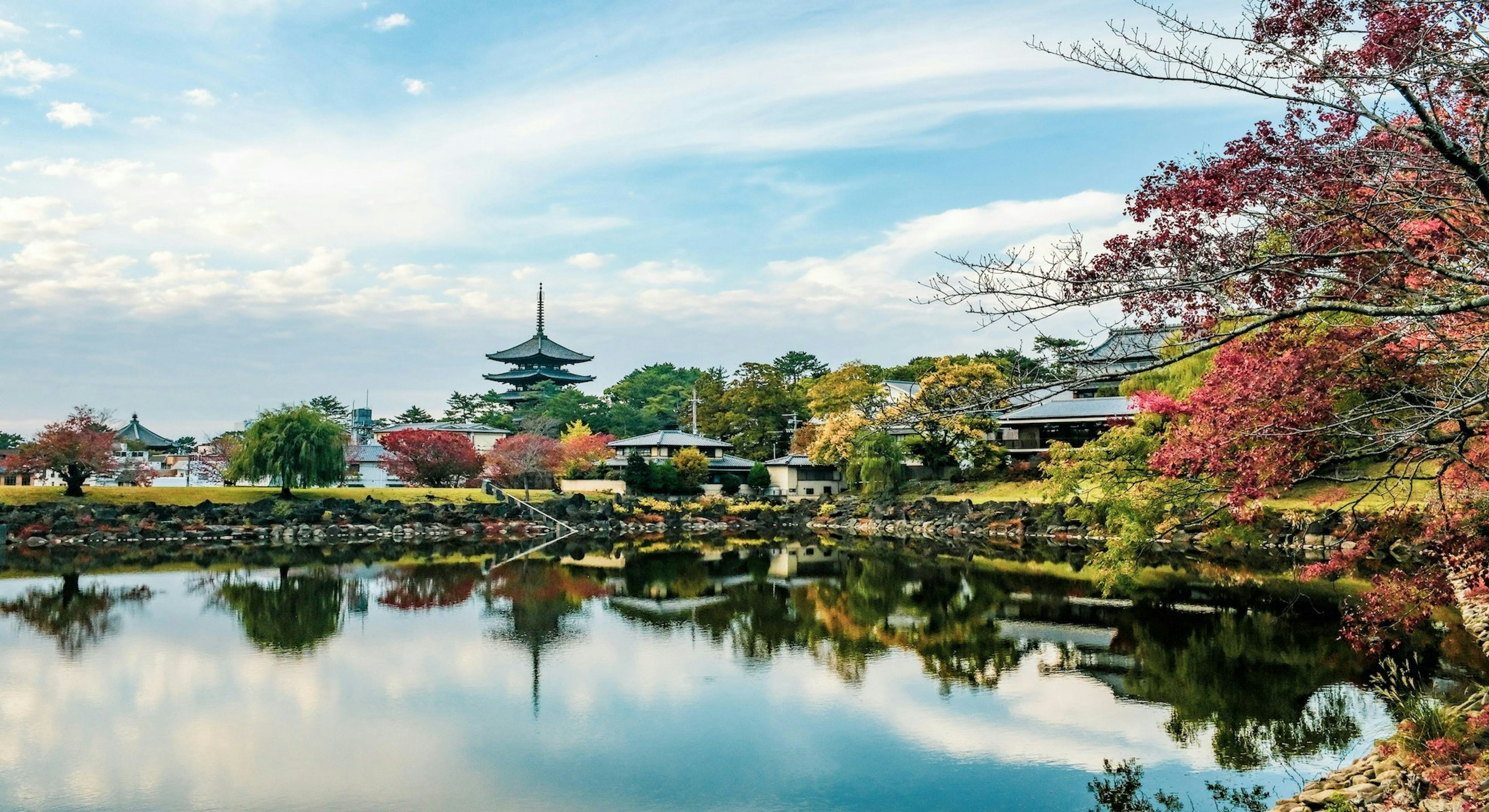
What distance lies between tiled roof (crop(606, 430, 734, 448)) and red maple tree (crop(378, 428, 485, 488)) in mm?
7470

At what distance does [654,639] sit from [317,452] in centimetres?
2322

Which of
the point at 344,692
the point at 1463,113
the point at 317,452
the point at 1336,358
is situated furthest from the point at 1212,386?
the point at 317,452

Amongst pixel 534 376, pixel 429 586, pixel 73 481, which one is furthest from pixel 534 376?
pixel 429 586

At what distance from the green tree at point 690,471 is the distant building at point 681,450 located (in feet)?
2.89

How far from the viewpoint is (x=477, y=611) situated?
1653 centimetres

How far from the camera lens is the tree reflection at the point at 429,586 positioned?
57.7 ft

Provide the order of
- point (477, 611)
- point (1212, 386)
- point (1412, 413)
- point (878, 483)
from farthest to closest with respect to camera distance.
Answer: point (878, 483)
point (477, 611)
point (1212, 386)
point (1412, 413)

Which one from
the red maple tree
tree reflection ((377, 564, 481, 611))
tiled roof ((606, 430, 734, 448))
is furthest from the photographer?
tiled roof ((606, 430, 734, 448))

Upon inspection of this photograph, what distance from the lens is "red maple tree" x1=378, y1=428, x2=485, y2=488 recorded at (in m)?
39.1

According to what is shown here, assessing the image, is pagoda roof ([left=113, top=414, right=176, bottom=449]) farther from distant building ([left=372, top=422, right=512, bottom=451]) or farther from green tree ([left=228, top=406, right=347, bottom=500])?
green tree ([left=228, top=406, right=347, bottom=500])

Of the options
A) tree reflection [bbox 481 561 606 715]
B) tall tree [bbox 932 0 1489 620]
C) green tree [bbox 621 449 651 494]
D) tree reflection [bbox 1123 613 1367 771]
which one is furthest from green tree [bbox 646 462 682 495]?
tall tree [bbox 932 0 1489 620]

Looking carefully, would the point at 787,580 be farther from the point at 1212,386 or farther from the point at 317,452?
the point at 317,452

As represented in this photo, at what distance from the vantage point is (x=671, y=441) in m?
44.3

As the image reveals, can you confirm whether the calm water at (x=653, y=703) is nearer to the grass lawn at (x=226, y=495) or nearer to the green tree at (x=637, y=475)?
the grass lawn at (x=226, y=495)
